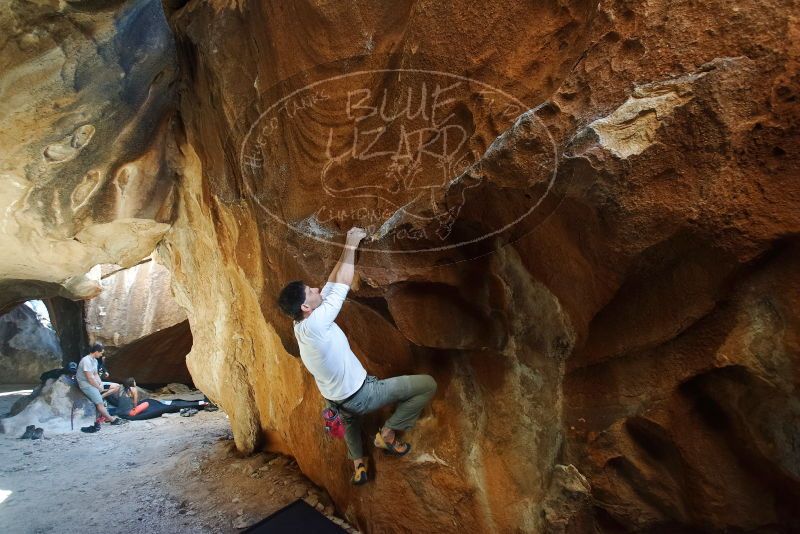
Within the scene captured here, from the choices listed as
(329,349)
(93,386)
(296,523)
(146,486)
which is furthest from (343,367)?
(93,386)

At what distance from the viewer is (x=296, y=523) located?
271 centimetres

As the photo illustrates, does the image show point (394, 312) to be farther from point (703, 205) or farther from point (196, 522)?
point (196, 522)

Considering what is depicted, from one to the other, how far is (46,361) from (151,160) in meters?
8.65

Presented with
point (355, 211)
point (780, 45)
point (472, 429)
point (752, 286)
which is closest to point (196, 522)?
point (472, 429)

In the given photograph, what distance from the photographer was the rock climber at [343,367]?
6.82ft

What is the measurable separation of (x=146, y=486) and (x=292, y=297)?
2.69 m

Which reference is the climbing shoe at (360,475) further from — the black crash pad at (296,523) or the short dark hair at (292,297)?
the short dark hair at (292,297)

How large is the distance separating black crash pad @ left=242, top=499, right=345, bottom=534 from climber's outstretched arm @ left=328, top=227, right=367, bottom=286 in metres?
1.38

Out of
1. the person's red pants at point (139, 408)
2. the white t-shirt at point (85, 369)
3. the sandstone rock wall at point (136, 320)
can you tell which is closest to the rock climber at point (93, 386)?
the white t-shirt at point (85, 369)

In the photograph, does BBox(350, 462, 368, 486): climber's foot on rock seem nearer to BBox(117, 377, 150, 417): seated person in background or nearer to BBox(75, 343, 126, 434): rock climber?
BBox(75, 343, 126, 434): rock climber

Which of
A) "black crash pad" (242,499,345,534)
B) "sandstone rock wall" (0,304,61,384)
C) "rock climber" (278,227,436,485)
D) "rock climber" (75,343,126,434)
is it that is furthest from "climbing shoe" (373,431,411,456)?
"sandstone rock wall" (0,304,61,384)

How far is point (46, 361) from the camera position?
1031 centimetres

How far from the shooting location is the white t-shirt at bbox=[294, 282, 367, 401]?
6.81 ft

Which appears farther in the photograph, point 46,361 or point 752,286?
point 46,361
